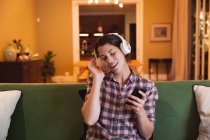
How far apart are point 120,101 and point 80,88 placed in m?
0.42

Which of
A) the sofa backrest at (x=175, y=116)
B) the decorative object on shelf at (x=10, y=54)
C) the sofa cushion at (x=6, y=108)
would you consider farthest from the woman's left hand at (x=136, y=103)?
the decorative object on shelf at (x=10, y=54)

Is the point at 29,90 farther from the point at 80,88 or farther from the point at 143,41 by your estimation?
the point at 143,41

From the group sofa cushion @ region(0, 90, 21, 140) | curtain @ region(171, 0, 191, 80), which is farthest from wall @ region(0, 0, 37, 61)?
sofa cushion @ region(0, 90, 21, 140)

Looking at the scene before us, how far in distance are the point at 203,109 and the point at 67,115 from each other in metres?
0.85

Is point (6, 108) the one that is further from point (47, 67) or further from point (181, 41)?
point (47, 67)

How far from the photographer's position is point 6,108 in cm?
161

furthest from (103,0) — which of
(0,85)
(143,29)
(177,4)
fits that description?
(0,85)

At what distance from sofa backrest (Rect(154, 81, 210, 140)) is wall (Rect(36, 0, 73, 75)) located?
6478 mm

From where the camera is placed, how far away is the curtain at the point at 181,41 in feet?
21.2

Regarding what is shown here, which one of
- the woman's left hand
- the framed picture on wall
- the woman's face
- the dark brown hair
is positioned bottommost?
the woman's left hand

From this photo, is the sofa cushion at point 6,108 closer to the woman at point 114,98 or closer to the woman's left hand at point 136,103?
the woman at point 114,98

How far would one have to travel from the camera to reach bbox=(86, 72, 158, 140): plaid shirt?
1.38m

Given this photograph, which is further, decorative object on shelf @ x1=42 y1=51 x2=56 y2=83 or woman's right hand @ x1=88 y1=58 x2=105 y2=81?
decorative object on shelf @ x1=42 y1=51 x2=56 y2=83

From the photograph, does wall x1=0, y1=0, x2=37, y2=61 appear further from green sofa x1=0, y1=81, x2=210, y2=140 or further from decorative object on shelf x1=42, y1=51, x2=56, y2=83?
green sofa x1=0, y1=81, x2=210, y2=140
